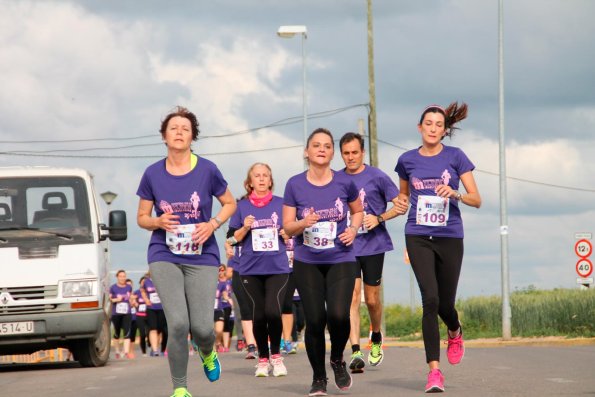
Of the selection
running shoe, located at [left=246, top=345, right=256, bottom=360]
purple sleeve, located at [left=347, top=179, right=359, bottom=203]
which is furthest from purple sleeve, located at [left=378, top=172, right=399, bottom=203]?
running shoe, located at [left=246, top=345, right=256, bottom=360]

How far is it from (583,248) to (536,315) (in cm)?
628

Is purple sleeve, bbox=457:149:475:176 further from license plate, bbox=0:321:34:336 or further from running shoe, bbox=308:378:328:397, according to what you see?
license plate, bbox=0:321:34:336

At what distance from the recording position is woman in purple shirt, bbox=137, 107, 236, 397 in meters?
9.25

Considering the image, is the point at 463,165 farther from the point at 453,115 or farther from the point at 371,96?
the point at 371,96

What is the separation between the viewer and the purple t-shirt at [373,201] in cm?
1355

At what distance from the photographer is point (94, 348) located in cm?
1783

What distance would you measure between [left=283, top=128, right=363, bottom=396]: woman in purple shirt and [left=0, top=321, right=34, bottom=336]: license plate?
7.28m

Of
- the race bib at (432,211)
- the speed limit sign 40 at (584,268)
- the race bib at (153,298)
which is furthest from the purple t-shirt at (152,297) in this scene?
the race bib at (432,211)

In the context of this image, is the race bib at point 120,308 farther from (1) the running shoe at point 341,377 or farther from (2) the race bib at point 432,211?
(2) the race bib at point 432,211

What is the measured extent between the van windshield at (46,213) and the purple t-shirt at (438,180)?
7259 millimetres

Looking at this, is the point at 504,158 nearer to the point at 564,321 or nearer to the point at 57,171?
the point at 564,321

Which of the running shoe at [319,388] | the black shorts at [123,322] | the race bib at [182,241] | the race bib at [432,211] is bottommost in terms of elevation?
the black shorts at [123,322]

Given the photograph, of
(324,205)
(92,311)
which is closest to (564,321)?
(92,311)

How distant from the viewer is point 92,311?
1688cm
